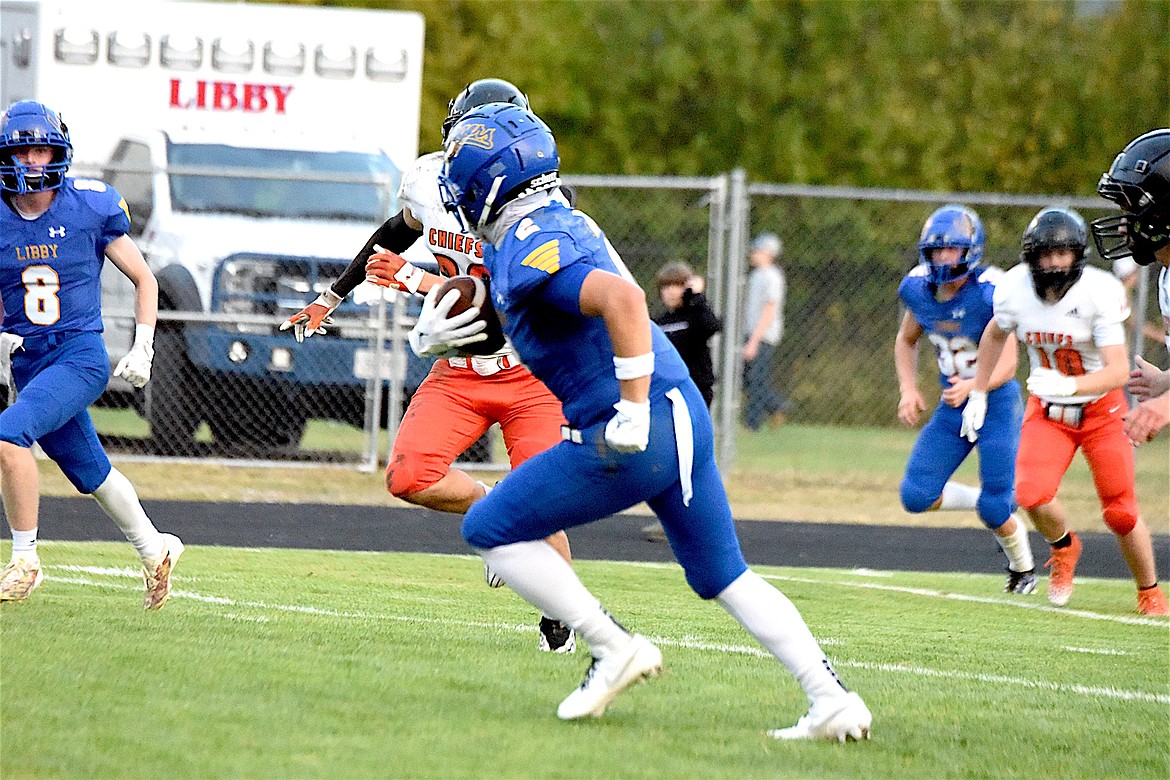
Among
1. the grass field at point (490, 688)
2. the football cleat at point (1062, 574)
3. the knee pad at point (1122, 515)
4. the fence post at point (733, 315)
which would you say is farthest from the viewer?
the fence post at point (733, 315)

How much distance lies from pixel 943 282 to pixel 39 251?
15.2 ft

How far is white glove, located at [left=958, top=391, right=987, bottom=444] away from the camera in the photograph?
799 cm

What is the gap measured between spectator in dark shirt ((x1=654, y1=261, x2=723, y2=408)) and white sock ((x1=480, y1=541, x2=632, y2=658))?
17.0 ft

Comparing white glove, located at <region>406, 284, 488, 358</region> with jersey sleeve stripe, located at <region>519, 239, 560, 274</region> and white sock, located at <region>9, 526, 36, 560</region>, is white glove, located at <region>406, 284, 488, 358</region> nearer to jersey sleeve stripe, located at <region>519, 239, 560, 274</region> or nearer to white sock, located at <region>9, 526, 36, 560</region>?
jersey sleeve stripe, located at <region>519, 239, 560, 274</region>

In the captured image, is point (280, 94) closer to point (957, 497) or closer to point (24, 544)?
point (957, 497)

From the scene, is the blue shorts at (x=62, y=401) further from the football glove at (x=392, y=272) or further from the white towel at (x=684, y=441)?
the white towel at (x=684, y=441)

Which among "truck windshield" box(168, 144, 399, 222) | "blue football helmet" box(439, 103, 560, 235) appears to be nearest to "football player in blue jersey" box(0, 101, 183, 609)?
"blue football helmet" box(439, 103, 560, 235)

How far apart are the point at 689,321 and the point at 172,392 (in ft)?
16.0

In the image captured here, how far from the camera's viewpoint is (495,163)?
4.48 meters

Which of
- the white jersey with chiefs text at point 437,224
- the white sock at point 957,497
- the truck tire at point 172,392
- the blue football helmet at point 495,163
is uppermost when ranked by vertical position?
the blue football helmet at point 495,163

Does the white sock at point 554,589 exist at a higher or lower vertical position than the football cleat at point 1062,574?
higher

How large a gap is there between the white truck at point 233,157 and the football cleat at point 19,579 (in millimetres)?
5822

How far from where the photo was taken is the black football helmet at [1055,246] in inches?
297

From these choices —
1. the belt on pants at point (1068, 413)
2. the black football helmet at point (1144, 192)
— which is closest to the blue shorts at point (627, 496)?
the black football helmet at point (1144, 192)
